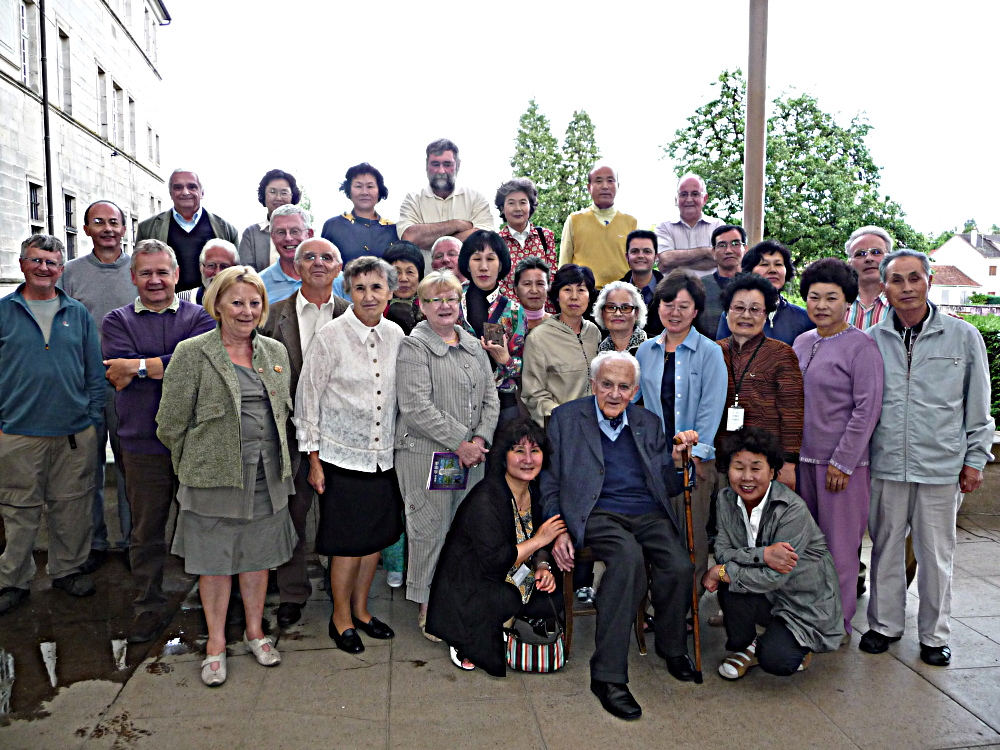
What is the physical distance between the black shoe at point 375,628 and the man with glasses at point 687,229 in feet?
11.8

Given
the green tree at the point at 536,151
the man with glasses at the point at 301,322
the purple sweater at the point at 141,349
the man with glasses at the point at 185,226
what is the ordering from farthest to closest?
the green tree at the point at 536,151, the man with glasses at the point at 185,226, the man with glasses at the point at 301,322, the purple sweater at the point at 141,349

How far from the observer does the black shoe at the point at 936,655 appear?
12.4ft

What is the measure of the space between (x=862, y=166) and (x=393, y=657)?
27439 mm

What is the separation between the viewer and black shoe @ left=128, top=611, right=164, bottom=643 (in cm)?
403

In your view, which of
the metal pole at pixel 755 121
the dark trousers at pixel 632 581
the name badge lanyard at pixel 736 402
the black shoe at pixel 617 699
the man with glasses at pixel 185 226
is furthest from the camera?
the metal pole at pixel 755 121

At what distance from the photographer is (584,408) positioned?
3969mm

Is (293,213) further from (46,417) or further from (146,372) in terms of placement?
(46,417)

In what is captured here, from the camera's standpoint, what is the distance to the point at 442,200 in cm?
586

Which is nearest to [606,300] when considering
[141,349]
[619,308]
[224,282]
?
[619,308]

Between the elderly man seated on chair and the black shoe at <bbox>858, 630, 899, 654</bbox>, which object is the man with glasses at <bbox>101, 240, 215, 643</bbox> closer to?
the elderly man seated on chair

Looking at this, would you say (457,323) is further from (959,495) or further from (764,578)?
(959,495)

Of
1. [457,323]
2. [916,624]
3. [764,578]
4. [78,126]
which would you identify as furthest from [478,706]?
[78,126]

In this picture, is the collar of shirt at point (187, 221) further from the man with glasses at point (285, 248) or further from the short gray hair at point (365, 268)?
the short gray hair at point (365, 268)

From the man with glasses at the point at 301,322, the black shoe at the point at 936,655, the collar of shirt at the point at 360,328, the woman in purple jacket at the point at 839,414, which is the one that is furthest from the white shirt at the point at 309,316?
the black shoe at the point at 936,655
